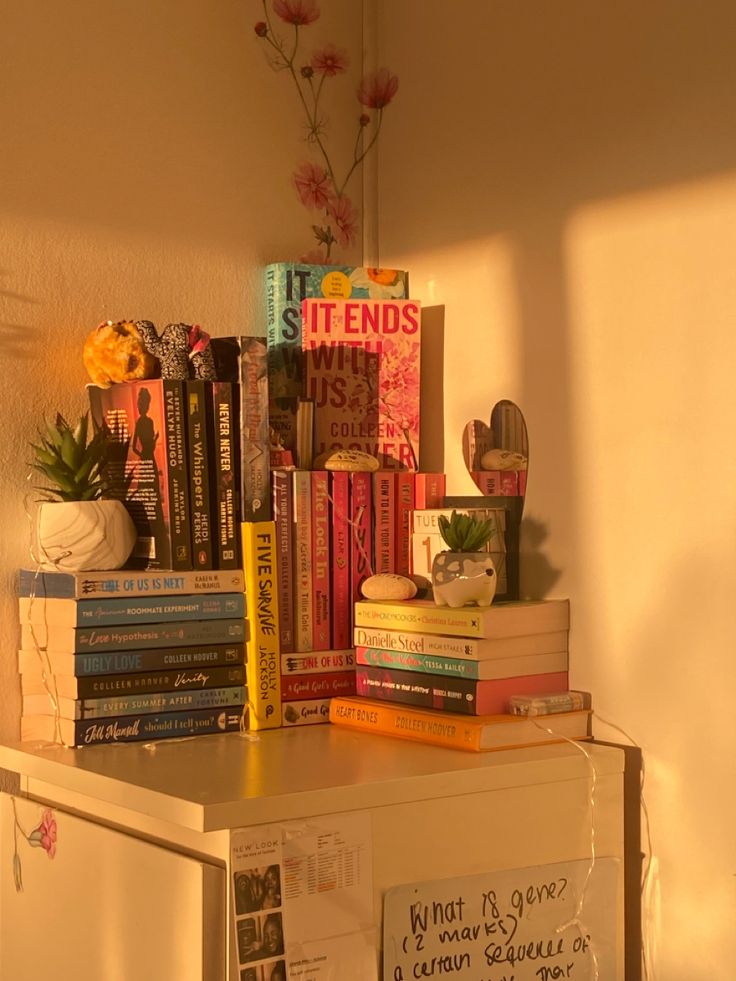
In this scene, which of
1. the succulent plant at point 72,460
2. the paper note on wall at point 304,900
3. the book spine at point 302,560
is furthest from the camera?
the book spine at point 302,560

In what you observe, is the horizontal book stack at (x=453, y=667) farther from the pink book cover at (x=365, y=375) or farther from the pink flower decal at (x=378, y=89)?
the pink flower decal at (x=378, y=89)

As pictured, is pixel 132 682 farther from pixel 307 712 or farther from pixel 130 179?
pixel 130 179

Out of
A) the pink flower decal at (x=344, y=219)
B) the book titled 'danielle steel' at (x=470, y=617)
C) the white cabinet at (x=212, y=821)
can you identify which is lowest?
→ the white cabinet at (x=212, y=821)

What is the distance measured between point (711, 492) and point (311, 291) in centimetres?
64

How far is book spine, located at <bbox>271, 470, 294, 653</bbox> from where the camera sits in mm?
1494

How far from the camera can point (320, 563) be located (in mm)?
1517

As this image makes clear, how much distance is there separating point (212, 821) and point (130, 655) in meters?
0.35

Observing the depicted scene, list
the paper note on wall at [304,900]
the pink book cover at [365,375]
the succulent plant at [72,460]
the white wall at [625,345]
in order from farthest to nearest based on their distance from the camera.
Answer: the pink book cover at [365,375]
the succulent plant at [72,460]
the white wall at [625,345]
the paper note on wall at [304,900]

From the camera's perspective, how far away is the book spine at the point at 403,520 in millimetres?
1575

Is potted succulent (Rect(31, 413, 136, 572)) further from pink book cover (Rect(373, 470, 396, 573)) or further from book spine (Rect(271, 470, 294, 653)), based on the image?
pink book cover (Rect(373, 470, 396, 573))

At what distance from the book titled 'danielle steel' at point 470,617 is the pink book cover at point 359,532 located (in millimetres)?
56

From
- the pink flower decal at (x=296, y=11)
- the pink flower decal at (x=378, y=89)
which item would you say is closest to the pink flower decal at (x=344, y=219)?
the pink flower decal at (x=378, y=89)

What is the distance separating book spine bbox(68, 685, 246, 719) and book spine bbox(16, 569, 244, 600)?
0.38ft

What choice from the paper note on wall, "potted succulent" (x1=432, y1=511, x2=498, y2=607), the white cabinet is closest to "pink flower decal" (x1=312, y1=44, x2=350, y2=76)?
"potted succulent" (x1=432, y1=511, x2=498, y2=607)
